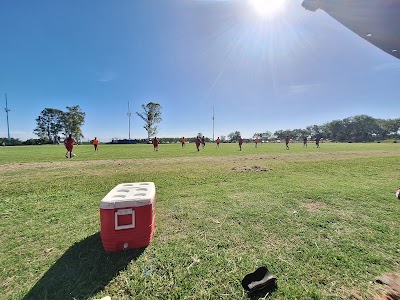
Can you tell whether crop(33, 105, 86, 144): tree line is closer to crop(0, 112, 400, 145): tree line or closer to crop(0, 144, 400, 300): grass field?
crop(0, 112, 400, 145): tree line

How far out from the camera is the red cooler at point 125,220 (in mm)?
3055

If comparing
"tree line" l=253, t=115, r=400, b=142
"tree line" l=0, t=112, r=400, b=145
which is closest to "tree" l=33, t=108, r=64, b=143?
"tree line" l=0, t=112, r=400, b=145

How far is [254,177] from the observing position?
9.10 meters

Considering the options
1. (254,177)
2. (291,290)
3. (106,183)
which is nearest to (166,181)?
(106,183)

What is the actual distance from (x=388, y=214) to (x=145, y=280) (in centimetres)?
539

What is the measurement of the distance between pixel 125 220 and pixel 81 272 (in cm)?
84

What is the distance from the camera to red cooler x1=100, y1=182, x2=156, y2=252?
3055 millimetres

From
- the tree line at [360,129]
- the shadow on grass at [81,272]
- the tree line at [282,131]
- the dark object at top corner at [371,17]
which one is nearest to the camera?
the dark object at top corner at [371,17]

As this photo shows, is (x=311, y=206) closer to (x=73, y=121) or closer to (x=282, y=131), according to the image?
(x=73, y=121)

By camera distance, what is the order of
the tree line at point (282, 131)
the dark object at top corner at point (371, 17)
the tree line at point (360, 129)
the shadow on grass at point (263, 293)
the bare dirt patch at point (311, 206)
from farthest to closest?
the tree line at point (360, 129)
the tree line at point (282, 131)
the bare dirt patch at point (311, 206)
the shadow on grass at point (263, 293)
the dark object at top corner at point (371, 17)

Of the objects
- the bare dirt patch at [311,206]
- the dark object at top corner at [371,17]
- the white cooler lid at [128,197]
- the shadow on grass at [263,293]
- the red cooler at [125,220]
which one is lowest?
the shadow on grass at [263,293]

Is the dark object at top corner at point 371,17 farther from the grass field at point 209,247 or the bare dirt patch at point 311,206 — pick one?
the bare dirt patch at point 311,206

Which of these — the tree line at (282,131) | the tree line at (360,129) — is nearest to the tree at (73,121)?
the tree line at (282,131)

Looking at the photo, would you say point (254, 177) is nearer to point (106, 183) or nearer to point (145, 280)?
point (106, 183)
